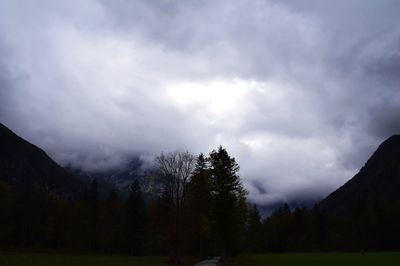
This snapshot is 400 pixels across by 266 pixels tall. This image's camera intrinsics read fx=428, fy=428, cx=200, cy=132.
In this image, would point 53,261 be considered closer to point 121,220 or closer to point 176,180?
point 176,180

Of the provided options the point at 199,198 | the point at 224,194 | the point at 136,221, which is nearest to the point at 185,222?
the point at 199,198

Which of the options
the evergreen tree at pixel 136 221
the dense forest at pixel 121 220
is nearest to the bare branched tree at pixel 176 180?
the dense forest at pixel 121 220

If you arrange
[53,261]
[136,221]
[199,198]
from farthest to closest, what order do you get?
[136,221] → [199,198] → [53,261]

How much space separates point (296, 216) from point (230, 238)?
320 feet

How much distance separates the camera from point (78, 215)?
9712 centimetres

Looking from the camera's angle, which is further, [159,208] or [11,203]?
[159,208]

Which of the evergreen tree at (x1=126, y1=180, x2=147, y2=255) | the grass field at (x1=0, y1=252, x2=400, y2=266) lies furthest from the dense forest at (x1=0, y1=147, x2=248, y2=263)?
the grass field at (x1=0, y1=252, x2=400, y2=266)

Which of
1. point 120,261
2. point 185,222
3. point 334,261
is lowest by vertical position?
point 334,261

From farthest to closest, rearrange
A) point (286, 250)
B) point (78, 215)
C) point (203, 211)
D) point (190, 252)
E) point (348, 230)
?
point (286, 250) < point (348, 230) < point (78, 215) < point (190, 252) < point (203, 211)

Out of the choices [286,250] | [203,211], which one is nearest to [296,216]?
[286,250]

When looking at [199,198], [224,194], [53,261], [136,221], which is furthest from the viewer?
[136,221]

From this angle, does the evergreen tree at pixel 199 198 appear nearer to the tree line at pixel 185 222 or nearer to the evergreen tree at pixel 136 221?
the tree line at pixel 185 222

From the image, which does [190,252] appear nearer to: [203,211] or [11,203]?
[203,211]

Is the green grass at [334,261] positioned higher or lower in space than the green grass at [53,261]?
lower
